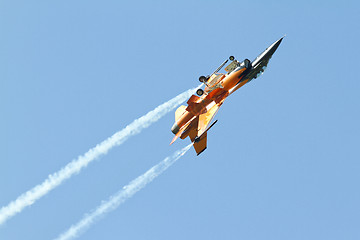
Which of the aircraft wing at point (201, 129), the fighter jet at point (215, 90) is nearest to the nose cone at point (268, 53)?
the fighter jet at point (215, 90)

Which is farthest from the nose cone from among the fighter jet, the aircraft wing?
A: the aircraft wing

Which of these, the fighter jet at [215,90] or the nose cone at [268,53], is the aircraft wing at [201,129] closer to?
the fighter jet at [215,90]

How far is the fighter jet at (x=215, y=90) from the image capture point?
73188 millimetres

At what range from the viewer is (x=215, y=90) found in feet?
242

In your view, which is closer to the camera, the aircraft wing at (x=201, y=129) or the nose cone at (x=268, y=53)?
the nose cone at (x=268, y=53)

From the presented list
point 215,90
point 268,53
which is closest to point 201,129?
point 215,90

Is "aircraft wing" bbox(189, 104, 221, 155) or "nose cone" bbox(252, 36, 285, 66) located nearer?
"nose cone" bbox(252, 36, 285, 66)

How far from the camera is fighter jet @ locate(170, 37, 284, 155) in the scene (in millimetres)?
73188

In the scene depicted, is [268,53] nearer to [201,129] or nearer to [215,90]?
[215,90]

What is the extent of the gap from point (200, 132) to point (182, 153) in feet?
10.2

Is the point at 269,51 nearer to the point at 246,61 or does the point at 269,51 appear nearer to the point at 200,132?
the point at 246,61

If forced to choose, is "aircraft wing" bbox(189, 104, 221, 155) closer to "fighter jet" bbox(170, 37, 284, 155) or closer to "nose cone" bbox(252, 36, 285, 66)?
"fighter jet" bbox(170, 37, 284, 155)

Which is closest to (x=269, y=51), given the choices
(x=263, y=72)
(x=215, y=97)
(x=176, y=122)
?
(x=263, y=72)

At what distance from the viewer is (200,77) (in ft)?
240
